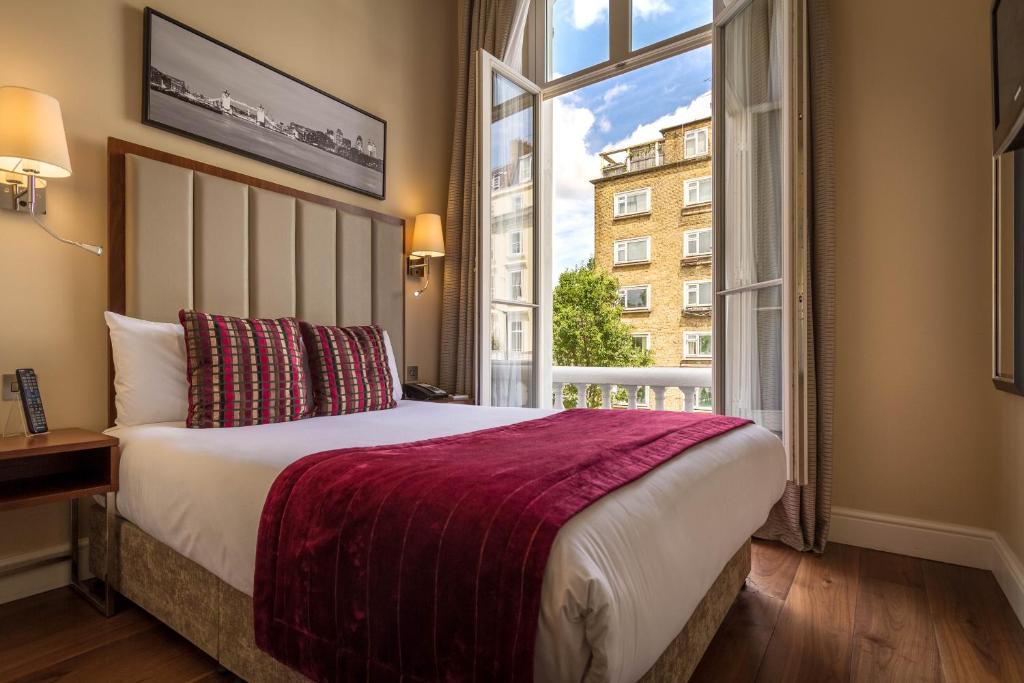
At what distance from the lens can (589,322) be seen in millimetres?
9148

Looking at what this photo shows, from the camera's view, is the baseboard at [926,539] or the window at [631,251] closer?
the baseboard at [926,539]

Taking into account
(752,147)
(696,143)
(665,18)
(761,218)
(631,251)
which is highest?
(696,143)

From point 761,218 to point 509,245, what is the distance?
1480mm

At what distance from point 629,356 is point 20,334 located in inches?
322

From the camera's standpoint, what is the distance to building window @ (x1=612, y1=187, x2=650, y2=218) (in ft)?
31.6

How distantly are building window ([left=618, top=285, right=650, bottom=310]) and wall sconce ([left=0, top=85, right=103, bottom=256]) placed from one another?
27.8 feet

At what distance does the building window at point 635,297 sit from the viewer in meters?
9.70

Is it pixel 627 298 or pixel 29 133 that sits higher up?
pixel 627 298

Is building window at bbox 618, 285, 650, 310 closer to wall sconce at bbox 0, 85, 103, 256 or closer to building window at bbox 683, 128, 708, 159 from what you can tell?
building window at bbox 683, 128, 708, 159

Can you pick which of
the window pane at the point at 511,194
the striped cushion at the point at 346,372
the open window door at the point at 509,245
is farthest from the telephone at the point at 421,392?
the window pane at the point at 511,194

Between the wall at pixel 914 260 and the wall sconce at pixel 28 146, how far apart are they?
10.1ft

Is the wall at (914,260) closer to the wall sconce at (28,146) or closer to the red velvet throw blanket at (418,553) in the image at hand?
the red velvet throw blanket at (418,553)

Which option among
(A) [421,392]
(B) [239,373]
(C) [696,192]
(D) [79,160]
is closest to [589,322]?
(C) [696,192]

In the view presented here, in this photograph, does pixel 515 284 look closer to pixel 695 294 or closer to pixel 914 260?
pixel 914 260
